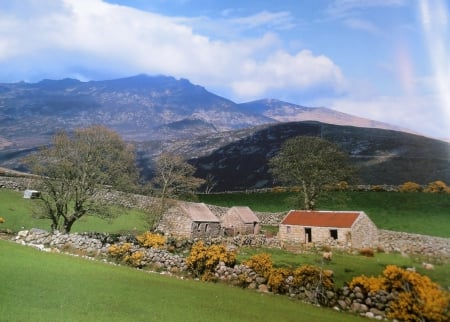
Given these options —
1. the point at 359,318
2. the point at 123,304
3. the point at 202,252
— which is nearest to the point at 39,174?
the point at 202,252

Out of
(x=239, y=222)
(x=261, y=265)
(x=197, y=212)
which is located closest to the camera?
(x=261, y=265)

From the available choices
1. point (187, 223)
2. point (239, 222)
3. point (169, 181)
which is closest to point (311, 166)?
point (239, 222)

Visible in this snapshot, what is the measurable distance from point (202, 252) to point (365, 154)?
13466 cm

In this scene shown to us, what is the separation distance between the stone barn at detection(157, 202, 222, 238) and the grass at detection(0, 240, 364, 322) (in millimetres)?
34000

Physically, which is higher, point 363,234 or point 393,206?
point 393,206

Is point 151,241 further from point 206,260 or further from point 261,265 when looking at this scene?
point 261,265

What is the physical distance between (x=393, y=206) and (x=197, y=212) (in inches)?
1409

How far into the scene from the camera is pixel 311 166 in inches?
2842

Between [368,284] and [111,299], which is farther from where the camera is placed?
[368,284]

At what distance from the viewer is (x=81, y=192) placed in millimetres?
46062

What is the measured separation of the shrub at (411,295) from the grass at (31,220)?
106 feet

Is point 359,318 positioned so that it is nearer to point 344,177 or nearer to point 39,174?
point 39,174

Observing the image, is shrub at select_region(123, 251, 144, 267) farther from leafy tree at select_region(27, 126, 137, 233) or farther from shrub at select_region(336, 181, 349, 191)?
shrub at select_region(336, 181, 349, 191)

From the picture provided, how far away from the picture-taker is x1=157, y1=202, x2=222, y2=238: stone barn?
2431 inches
